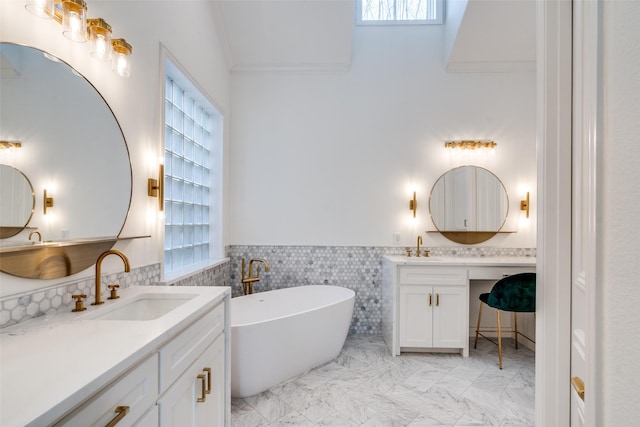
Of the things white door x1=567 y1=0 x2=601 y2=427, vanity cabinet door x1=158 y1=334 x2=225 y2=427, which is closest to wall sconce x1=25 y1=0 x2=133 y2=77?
vanity cabinet door x1=158 y1=334 x2=225 y2=427

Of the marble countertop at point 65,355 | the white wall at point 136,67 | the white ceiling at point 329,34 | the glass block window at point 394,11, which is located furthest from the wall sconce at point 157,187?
the glass block window at point 394,11

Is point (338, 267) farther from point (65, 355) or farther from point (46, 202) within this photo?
point (65, 355)

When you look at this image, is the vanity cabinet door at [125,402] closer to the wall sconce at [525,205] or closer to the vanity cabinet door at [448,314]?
the vanity cabinet door at [448,314]

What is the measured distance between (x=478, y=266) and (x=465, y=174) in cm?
107

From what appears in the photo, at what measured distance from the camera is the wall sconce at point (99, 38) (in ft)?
4.60

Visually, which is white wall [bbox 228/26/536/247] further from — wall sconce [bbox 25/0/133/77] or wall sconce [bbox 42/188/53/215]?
wall sconce [bbox 42/188/53/215]

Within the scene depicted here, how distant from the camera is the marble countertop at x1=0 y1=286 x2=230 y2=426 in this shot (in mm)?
625

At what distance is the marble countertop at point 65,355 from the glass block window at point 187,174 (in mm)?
1363

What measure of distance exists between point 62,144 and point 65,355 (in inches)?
34.6

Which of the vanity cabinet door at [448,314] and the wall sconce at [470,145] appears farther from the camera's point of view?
the wall sconce at [470,145]

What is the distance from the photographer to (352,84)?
356 cm

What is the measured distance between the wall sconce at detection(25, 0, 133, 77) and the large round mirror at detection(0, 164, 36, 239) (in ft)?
1.92

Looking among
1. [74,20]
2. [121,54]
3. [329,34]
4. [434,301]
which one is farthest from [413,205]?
[74,20]

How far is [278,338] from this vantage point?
2.27 meters
